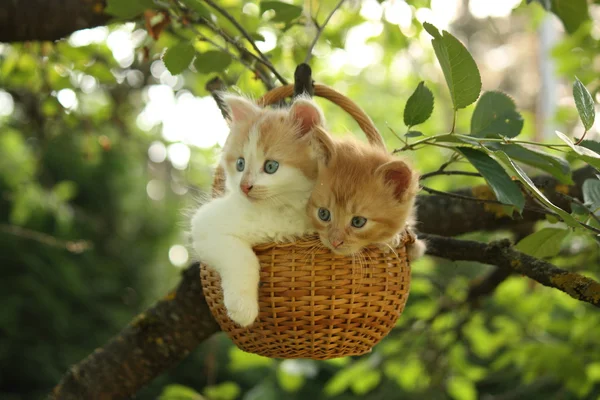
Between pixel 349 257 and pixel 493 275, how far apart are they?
104 centimetres

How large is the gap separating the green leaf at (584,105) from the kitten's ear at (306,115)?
1.46ft

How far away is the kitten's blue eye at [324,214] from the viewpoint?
108 cm

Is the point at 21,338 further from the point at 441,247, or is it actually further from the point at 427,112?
the point at 427,112

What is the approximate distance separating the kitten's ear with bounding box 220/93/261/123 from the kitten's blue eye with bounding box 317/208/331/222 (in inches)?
10.9

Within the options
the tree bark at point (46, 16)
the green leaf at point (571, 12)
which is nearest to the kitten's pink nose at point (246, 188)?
the green leaf at point (571, 12)

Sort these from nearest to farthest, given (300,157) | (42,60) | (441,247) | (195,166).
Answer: (300,157) → (441,247) → (42,60) → (195,166)

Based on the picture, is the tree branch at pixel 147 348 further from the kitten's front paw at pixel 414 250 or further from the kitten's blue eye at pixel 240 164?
the kitten's front paw at pixel 414 250

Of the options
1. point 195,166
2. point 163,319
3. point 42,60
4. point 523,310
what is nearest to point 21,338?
point 195,166

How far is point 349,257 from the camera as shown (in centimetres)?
108

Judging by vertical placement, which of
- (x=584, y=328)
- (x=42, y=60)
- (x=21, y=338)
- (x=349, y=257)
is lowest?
(x=21, y=338)

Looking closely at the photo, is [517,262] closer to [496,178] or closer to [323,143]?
[496,178]

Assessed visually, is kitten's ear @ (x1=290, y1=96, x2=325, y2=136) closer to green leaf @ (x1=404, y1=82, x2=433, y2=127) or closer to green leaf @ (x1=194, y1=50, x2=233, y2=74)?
green leaf @ (x1=404, y1=82, x2=433, y2=127)

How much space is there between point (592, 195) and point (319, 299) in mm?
519

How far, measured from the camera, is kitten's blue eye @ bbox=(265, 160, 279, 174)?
3.83 feet
